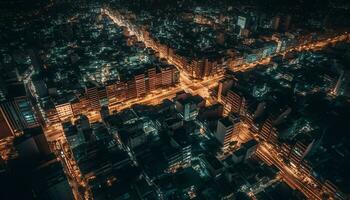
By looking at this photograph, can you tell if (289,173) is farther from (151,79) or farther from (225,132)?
(151,79)

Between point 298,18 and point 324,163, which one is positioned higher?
point 298,18

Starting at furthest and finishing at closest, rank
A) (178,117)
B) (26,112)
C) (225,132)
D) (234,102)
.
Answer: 1. (234,102)
2. (178,117)
3. (26,112)
4. (225,132)

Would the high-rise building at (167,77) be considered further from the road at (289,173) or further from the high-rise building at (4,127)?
the high-rise building at (4,127)

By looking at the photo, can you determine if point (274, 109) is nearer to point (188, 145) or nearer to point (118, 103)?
point (188, 145)

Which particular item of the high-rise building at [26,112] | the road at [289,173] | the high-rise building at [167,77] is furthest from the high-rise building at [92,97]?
the road at [289,173]

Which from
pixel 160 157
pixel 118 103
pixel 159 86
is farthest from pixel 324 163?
pixel 118 103

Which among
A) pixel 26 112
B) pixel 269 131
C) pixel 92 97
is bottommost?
pixel 269 131

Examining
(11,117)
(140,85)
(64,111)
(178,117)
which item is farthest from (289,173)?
(11,117)

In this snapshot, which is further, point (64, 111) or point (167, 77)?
point (167, 77)

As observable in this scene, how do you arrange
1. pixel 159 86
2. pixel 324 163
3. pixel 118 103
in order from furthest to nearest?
pixel 159 86, pixel 118 103, pixel 324 163
